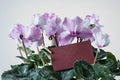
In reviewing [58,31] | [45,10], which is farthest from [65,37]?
[45,10]

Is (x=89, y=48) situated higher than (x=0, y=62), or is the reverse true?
(x=89, y=48)

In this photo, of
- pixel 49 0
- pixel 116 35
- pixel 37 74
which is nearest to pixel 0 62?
pixel 49 0

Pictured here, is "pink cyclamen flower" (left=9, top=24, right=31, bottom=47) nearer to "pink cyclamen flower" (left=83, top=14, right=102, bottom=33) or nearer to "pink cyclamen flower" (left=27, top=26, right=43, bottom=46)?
"pink cyclamen flower" (left=27, top=26, right=43, bottom=46)

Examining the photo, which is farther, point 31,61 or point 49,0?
point 49,0

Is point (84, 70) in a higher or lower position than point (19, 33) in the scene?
lower

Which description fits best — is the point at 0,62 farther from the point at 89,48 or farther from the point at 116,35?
the point at 89,48

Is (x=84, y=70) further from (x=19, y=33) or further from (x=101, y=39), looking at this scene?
(x=19, y=33)
